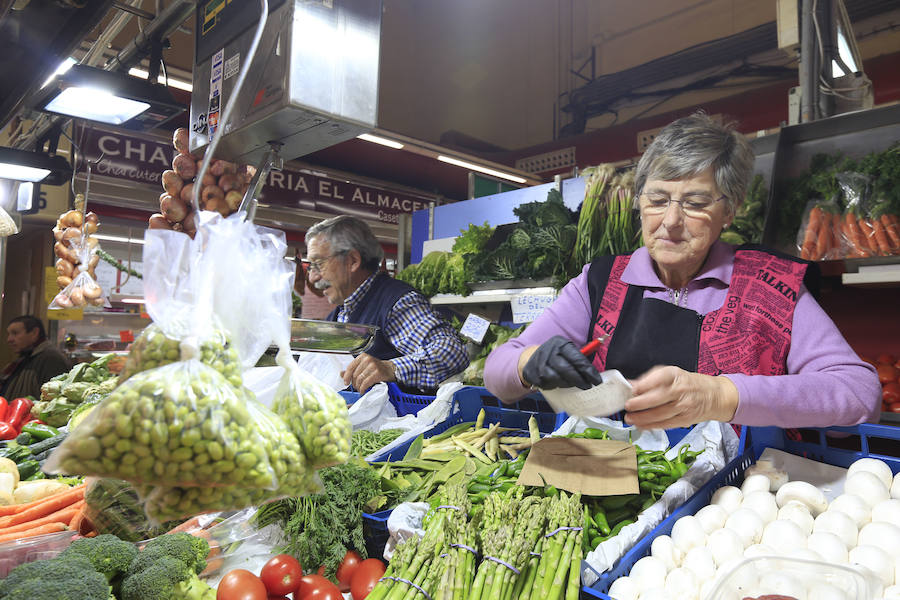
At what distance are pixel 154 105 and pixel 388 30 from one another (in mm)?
8545

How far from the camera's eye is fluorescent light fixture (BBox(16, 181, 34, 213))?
6.23 m

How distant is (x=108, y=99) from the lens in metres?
3.25

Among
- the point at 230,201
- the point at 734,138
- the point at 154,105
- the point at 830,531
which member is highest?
the point at 154,105

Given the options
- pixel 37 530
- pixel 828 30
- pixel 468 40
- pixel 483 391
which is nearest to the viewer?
pixel 37 530

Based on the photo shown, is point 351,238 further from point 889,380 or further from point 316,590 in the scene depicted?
Answer: point 889,380

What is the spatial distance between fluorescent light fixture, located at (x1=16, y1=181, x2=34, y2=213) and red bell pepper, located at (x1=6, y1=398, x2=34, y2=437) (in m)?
2.68

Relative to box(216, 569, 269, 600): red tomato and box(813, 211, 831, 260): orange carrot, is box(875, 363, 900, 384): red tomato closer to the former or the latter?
box(813, 211, 831, 260): orange carrot

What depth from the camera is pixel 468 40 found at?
1192cm

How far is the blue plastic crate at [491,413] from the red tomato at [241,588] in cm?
91

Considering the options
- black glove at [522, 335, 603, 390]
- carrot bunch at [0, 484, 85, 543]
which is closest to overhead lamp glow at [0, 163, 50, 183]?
carrot bunch at [0, 484, 85, 543]

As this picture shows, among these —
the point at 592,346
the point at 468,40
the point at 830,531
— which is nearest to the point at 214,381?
the point at 592,346

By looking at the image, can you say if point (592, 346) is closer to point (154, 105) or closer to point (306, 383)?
point (306, 383)

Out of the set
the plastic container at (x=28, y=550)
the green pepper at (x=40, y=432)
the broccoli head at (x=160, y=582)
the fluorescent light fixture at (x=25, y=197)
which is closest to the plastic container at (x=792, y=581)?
the broccoli head at (x=160, y=582)

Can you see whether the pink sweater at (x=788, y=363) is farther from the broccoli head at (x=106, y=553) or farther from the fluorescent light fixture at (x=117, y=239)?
the fluorescent light fixture at (x=117, y=239)
